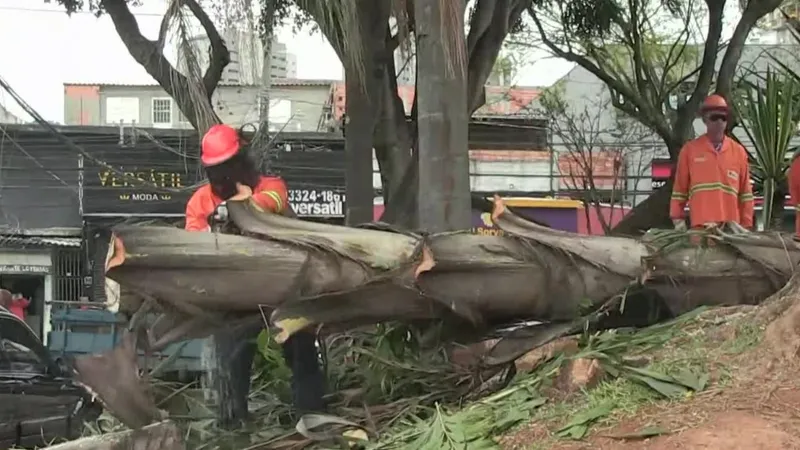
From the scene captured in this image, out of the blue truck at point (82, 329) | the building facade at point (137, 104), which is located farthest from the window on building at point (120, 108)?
the blue truck at point (82, 329)

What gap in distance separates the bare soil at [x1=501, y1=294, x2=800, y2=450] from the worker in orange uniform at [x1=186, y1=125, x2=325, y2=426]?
4.68 ft

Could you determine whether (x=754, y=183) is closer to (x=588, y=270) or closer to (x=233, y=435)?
(x=588, y=270)

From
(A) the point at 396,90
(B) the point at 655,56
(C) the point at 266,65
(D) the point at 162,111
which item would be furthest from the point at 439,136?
(D) the point at 162,111

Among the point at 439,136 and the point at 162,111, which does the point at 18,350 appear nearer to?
the point at 439,136

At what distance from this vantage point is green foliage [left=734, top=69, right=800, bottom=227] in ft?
24.6

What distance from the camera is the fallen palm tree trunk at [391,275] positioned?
13.5 feet

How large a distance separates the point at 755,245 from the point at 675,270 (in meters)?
0.49

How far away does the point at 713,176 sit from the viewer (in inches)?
267

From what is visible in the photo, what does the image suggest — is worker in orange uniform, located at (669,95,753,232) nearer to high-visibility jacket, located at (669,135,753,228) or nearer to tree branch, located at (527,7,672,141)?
high-visibility jacket, located at (669,135,753,228)

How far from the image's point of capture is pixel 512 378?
434cm

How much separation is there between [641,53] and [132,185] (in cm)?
1270

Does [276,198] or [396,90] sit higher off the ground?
[396,90]

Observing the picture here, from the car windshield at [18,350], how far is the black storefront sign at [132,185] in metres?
13.5

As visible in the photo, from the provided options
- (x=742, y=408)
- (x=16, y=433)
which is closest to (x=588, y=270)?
(x=742, y=408)
